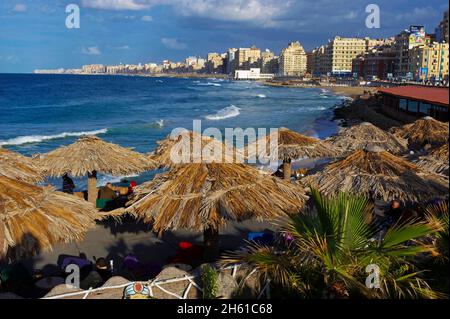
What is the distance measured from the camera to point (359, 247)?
3701 millimetres

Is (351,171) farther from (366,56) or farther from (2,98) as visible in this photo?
(366,56)

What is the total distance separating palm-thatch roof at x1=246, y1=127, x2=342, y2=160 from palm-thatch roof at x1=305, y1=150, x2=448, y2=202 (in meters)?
3.70

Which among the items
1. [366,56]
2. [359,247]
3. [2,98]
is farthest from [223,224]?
[366,56]

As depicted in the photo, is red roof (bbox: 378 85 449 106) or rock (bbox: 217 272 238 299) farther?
red roof (bbox: 378 85 449 106)

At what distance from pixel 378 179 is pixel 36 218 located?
503 centimetres

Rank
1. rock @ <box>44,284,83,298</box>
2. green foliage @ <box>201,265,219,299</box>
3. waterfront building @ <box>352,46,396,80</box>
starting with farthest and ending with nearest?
1. waterfront building @ <box>352,46,396,80</box>
2. rock @ <box>44,284,83,298</box>
3. green foliage @ <box>201,265,219,299</box>

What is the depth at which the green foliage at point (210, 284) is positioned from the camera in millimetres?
4406

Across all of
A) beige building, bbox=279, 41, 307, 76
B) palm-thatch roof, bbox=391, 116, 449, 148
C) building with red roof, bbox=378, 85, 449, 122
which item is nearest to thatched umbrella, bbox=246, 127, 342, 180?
palm-thatch roof, bbox=391, 116, 449, 148

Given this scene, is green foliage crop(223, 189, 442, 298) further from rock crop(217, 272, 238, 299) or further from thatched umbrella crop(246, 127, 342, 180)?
thatched umbrella crop(246, 127, 342, 180)

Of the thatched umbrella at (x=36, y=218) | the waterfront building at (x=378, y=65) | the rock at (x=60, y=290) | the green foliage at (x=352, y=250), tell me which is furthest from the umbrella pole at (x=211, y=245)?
the waterfront building at (x=378, y=65)

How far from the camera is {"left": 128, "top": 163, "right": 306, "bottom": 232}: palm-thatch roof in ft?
19.1

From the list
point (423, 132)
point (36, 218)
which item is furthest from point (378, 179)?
point (423, 132)

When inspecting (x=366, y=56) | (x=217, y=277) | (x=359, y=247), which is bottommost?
(x=217, y=277)

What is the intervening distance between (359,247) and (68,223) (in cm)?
380
